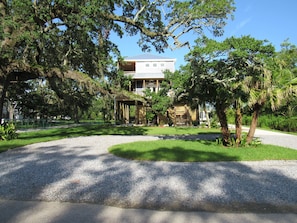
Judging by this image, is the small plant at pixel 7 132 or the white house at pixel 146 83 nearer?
the small plant at pixel 7 132

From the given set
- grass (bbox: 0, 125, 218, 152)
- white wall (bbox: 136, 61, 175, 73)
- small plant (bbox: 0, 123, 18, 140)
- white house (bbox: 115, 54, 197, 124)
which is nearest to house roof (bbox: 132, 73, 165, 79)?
white house (bbox: 115, 54, 197, 124)

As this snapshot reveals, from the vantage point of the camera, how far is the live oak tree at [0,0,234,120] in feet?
37.9

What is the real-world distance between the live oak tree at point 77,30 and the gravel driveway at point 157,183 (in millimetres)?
6941

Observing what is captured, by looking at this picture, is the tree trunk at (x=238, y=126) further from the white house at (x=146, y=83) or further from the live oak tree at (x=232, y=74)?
the white house at (x=146, y=83)

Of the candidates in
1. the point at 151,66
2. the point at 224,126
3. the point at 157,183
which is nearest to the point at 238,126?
the point at 224,126

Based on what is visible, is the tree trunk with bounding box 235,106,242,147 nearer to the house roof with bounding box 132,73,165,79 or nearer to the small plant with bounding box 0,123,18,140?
the small plant with bounding box 0,123,18,140

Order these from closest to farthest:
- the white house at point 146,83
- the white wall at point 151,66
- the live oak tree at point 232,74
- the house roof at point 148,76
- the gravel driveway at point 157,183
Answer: the gravel driveway at point 157,183 → the live oak tree at point 232,74 → the white house at point 146,83 → the house roof at point 148,76 → the white wall at point 151,66

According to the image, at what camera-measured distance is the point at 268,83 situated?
955 centimetres

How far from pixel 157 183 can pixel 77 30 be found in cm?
1029

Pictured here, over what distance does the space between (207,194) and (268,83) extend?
688cm

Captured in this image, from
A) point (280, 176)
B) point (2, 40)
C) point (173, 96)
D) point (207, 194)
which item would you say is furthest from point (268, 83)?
point (2, 40)

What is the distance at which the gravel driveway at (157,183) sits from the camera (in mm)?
3918

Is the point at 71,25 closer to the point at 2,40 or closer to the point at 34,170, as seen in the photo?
the point at 2,40

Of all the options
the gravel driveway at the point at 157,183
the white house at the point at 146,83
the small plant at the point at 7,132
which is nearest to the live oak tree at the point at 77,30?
the small plant at the point at 7,132
